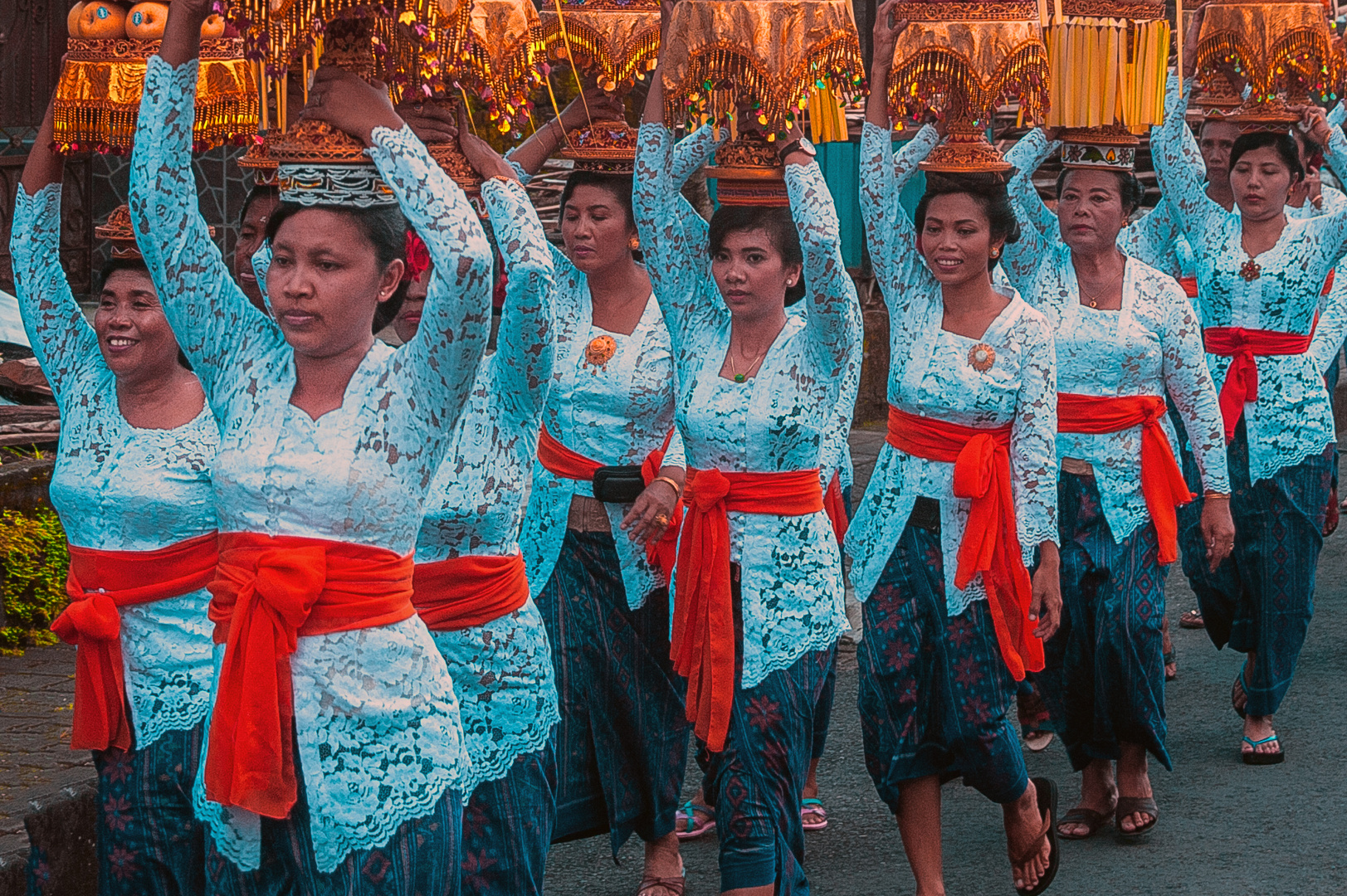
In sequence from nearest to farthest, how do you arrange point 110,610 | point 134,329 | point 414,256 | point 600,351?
point 414,256, point 110,610, point 134,329, point 600,351

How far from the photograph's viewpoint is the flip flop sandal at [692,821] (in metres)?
5.88

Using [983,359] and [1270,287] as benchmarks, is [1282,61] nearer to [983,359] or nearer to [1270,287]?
[1270,287]

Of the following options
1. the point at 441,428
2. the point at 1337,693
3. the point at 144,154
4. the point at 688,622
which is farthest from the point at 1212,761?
the point at 144,154

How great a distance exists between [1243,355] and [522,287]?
4.26m

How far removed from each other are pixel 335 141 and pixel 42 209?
3.30 ft

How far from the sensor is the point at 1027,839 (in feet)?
16.7

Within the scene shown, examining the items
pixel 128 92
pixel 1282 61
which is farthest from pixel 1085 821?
pixel 128 92

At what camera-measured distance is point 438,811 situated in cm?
328

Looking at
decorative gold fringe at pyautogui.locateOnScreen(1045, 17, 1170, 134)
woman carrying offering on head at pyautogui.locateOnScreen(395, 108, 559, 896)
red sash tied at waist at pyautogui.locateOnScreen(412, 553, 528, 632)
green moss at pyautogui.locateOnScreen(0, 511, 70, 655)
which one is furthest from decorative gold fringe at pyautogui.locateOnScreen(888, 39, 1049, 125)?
green moss at pyautogui.locateOnScreen(0, 511, 70, 655)

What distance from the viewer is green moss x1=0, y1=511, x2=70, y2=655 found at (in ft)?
21.2

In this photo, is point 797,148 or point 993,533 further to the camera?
point 993,533

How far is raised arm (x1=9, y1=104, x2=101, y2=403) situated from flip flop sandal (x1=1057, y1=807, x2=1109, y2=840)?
334 cm

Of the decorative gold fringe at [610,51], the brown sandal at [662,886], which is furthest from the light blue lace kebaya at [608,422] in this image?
the brown sandal at [662,886]

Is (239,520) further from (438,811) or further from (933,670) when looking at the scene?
(933,670)
